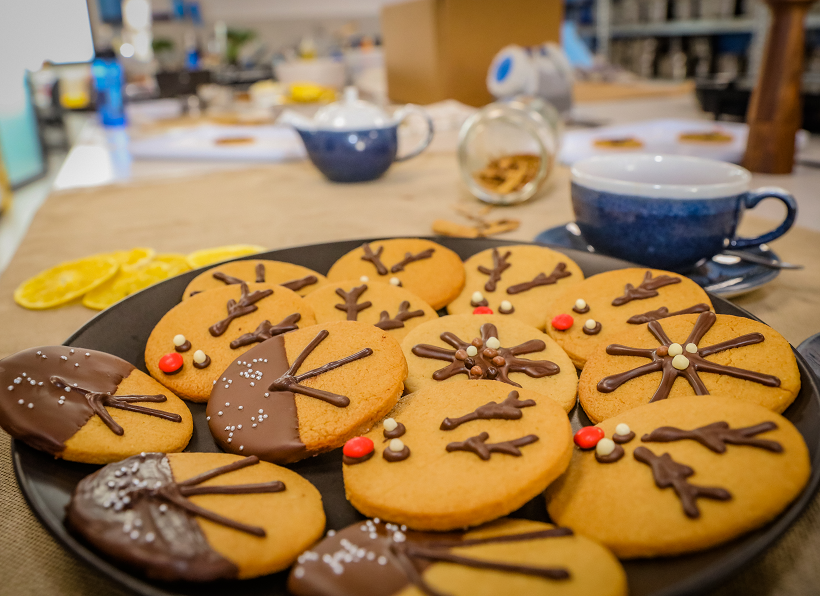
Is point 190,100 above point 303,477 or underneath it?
above

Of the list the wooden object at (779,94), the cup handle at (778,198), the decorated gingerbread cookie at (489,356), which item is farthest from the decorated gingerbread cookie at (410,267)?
the wooden object at (779,94)

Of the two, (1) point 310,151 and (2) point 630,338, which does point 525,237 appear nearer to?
(2) point 630,338

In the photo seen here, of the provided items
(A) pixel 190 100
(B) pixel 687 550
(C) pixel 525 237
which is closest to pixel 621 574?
(B) pixel 687 550

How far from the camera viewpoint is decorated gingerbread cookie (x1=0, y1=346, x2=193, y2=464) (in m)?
0.47

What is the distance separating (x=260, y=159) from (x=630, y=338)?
156 cm

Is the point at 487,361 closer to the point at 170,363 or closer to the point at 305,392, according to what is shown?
the point at 305,392

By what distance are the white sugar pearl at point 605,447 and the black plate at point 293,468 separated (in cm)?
7

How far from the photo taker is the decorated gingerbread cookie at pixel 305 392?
0.53 meters

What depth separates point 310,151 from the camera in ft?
5.10

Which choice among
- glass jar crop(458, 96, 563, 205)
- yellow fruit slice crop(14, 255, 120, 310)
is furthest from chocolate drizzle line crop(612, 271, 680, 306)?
yellow fruit slice crop(14, 255, 120, 310)

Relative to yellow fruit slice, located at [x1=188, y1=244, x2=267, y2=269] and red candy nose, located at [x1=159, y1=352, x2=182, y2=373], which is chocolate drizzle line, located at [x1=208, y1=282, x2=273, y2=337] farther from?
yellow fruit slice, located at [x1=188, y1=244, x2=267, y2=269]

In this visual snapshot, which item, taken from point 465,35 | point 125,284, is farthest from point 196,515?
point 465,35

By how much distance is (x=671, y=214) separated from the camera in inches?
32.3

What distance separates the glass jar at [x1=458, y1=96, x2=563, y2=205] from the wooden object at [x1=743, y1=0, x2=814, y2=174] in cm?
49
